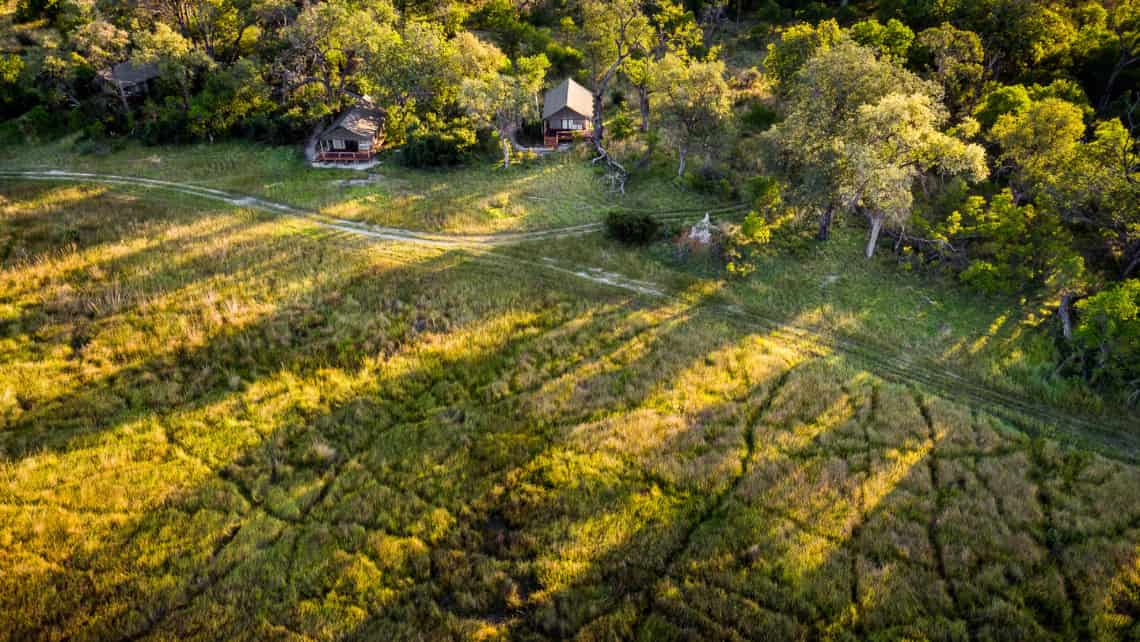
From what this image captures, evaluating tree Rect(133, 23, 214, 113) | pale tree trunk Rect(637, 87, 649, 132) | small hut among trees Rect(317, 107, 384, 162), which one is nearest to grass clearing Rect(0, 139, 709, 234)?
small hut among trees Rect(317, 107, 384, 162)

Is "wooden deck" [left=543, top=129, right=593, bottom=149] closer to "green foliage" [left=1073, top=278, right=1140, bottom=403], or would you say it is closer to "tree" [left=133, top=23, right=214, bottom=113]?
"tree" [left=133, top=23, right=214, bottom=113]

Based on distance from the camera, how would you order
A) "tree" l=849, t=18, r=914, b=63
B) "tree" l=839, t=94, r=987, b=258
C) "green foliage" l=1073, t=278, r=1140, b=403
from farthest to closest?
"tree" l=849, t=18, r=914, b=63 < "tree" l=839, t=94, r=987, b=258 < "green foliage" l=1073, t=278, r=1140, b=403

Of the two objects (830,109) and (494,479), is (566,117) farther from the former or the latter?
(494,479)

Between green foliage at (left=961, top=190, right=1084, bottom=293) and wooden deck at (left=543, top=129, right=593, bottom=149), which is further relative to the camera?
wooden deck at (left=543, top=129, right=593, bottom=149)

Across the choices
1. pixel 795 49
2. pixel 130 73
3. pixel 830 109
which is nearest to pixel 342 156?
pixel 130 73

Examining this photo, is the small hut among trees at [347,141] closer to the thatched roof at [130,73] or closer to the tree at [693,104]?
the thatched roof at [130,73]

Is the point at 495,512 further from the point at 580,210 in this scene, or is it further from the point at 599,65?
the point at 599,65
